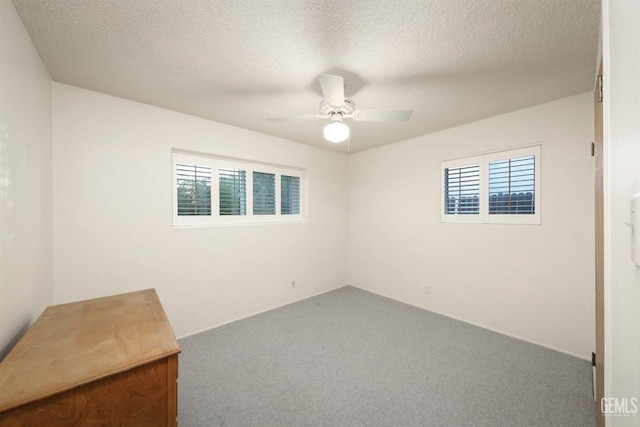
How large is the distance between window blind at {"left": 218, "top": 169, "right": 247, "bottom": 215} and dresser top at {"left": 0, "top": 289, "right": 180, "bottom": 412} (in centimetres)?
164

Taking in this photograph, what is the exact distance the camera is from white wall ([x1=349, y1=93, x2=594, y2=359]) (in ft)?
7.52

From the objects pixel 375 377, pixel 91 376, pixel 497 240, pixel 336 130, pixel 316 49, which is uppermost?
pixel 316 49

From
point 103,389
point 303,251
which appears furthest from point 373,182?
point 103,389

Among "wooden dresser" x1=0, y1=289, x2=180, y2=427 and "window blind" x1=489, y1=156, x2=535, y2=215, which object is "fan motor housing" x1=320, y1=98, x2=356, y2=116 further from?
"window blind" x1=489, y1=156, x2=535, y2=215

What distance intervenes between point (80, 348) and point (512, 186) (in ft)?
12.0

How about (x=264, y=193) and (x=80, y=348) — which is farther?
(x=264, y=193)

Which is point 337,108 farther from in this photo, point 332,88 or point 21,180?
point 21,180

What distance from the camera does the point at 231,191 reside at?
319 centimetres

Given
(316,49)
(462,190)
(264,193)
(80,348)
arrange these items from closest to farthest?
(80,348) → (316,49) → (462,190) → (264,193)

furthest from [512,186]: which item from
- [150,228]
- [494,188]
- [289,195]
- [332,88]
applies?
[150,228]

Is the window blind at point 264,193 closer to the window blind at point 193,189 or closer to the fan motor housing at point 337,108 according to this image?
the window blind at point 193,189

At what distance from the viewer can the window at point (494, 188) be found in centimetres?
259

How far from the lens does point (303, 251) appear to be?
12.6 feet

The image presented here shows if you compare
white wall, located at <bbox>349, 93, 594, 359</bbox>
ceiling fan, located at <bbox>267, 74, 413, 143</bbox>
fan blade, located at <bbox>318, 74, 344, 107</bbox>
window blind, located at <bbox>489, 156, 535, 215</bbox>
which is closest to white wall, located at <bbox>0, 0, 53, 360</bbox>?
ceiling fan, located at <bbox>267, 74, 413, 143</bbox>
